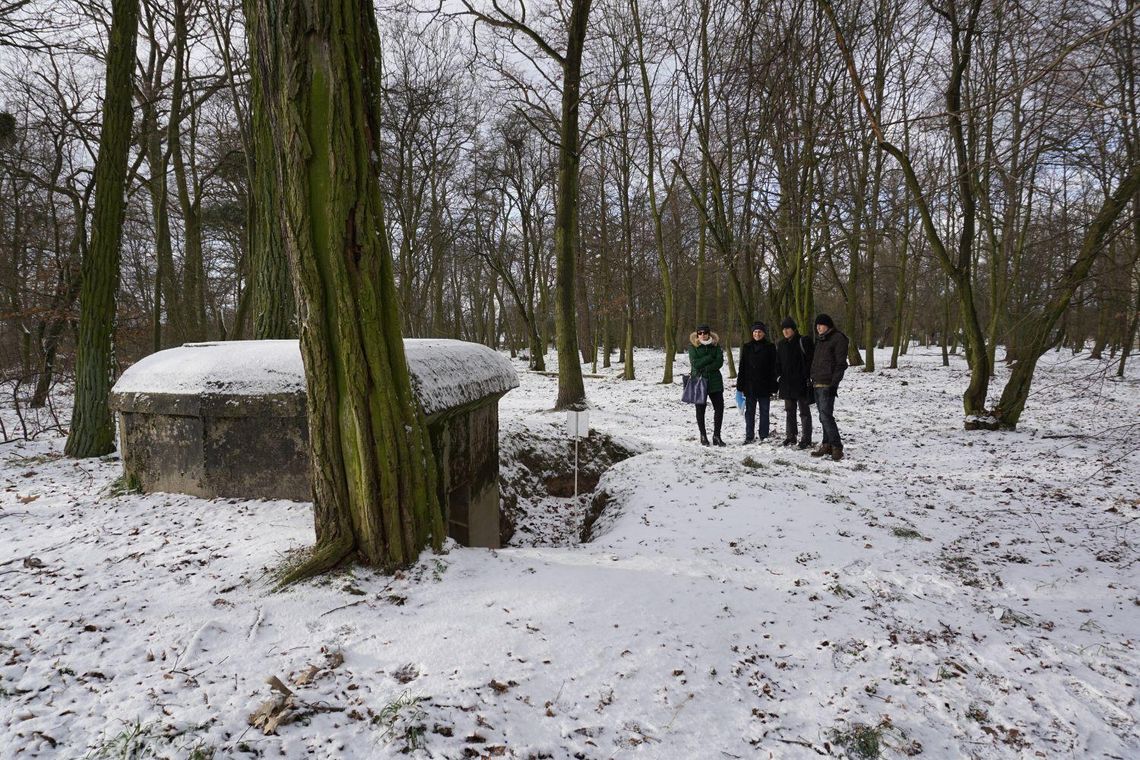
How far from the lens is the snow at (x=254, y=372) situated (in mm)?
3885

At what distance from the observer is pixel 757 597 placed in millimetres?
3248

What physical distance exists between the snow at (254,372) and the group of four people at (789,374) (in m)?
4.61

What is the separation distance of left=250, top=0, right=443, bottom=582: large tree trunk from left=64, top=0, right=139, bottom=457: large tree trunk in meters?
4.94

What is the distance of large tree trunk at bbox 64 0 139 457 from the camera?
19.9 ft

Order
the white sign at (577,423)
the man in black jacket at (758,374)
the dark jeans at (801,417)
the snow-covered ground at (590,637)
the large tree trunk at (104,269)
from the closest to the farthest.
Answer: the snow-covered ground at (590,637), the large tree trunk at (104,269), the white sign at (577,423), the dark jeans at (801,417), the man in black jacket at (758,374)

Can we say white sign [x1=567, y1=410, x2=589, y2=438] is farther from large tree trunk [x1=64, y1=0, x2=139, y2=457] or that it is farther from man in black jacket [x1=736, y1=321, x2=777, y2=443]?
large tree trunk [x1=64, y1=0, x2=139, y2=457]

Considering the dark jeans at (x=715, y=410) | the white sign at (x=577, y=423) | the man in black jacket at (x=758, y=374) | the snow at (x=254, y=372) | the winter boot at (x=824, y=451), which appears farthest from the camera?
the dark jeans at (x=715, y=410)

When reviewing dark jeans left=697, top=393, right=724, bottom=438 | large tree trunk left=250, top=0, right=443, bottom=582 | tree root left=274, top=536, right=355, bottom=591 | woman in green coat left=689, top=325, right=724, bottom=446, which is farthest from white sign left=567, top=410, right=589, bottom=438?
tree root left=274, top=536, right=355, bottom=591

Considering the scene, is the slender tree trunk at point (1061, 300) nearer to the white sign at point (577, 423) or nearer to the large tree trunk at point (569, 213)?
the white sign at point (577, 423)

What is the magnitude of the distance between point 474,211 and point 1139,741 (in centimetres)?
2237

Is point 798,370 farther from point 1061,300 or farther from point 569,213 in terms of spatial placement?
point 569,213

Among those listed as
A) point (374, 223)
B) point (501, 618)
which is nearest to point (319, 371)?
point (374, 223)

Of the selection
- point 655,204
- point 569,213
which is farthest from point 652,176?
point 569,213

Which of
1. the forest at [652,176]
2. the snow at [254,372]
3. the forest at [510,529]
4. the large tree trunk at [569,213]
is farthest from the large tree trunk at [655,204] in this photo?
the snow at [254,372]
